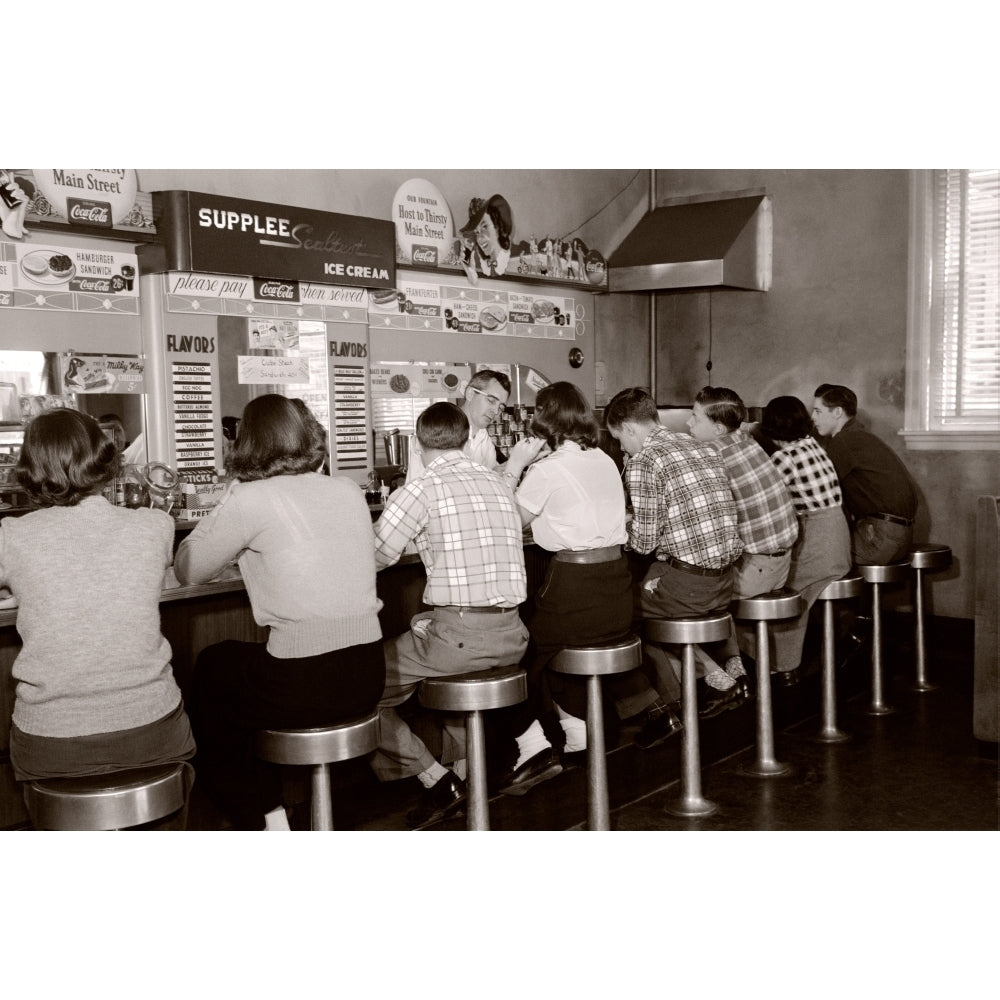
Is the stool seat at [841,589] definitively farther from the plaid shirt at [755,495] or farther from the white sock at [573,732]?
the white sock at [573,732]

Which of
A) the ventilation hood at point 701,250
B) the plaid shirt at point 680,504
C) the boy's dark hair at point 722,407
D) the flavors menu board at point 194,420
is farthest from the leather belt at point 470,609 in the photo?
the ventilation hood at point 701,250

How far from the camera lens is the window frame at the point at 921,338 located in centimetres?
662

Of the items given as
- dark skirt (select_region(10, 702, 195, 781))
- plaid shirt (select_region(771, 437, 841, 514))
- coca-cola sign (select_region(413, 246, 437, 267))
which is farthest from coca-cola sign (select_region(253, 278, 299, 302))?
dark skirt (select_region(10, 702, 195, 781))

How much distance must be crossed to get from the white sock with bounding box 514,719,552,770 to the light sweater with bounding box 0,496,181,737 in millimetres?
1535

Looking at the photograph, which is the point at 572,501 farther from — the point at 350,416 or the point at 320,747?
the point at 350,416

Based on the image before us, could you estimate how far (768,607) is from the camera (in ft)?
14.2

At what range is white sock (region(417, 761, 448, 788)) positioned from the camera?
3439 mm

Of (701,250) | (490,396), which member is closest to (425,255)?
(490,396)

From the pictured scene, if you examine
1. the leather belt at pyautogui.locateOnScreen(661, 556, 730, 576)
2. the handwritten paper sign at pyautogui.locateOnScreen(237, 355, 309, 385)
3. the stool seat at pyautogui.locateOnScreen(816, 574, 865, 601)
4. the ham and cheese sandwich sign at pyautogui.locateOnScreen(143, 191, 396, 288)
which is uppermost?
the ham and cheese sandwich sign at pyautogui.locateOnScreen(143, 191, 396, 288)

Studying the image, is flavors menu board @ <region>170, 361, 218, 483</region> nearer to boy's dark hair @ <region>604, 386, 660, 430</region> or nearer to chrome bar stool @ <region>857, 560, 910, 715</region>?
boy's dark hair @ <region>604, 386, 660, 430</region>

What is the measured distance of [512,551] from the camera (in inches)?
131

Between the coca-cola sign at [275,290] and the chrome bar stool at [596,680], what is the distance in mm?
2628

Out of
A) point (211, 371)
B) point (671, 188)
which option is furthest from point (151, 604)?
point (671, 188)

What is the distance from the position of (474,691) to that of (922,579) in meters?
3.62
